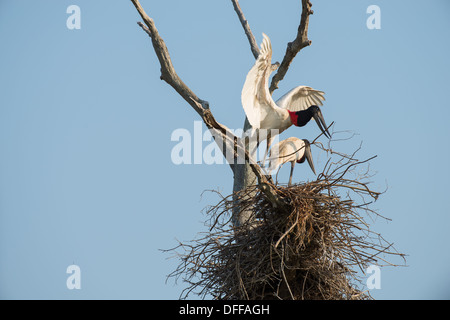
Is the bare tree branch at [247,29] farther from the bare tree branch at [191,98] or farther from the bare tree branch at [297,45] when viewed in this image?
the bare tree branch at [191,98]

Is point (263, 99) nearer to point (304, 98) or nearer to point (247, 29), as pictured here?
point (304, 98)

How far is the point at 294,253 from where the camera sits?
590 centimetres

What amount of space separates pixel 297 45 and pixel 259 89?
1021 millimetres

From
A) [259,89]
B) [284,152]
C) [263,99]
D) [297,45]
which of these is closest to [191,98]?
[259,89]

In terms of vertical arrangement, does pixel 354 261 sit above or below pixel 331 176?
below

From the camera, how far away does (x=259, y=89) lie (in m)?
7.20

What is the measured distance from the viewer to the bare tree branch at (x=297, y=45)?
758cm

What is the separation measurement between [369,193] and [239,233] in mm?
1118

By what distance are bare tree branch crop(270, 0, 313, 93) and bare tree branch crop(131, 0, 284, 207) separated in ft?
4.93

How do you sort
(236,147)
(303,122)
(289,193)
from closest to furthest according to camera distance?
(289,193), (236,147), (303,122)

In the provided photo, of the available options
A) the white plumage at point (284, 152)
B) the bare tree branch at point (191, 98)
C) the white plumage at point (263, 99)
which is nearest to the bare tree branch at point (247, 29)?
the white plumage at point (263, 99)
